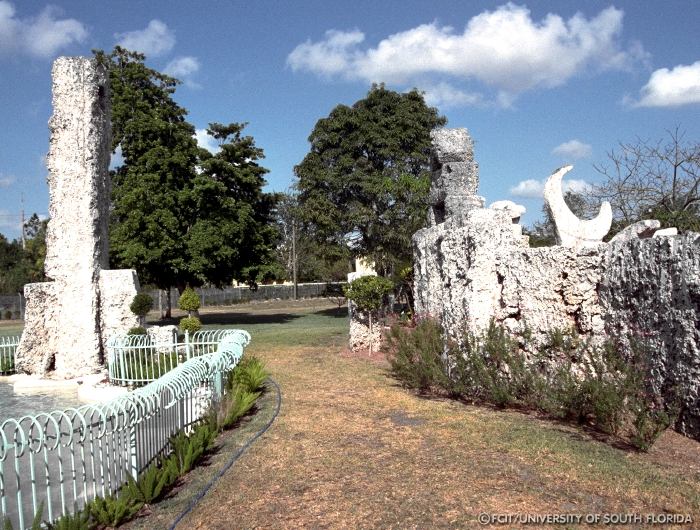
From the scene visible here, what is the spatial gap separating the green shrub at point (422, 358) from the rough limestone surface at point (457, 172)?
319 cm

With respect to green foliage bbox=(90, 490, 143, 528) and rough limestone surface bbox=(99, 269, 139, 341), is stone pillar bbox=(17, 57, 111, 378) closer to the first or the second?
rough limestone surface bbox=(99, 269, 139, 341)

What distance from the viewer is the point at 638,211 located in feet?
48.9

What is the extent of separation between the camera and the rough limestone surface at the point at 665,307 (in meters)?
5.91

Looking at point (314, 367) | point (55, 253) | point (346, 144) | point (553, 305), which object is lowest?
point (314, 367)

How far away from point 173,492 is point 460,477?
9.00 feet

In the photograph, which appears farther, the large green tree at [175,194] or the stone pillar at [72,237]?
the large green tree at [175,194]

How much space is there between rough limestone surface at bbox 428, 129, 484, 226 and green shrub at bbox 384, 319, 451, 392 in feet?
10.5

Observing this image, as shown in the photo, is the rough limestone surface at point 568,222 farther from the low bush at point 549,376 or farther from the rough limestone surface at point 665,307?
the rough limestone surface at point 665,307

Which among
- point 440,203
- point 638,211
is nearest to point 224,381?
point 440,203

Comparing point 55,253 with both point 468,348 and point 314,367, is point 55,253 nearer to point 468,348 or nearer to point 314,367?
point 314,367

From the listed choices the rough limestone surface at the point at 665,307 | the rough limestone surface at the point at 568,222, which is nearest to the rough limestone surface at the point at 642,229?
the rough limestone surface at the point at 568,222

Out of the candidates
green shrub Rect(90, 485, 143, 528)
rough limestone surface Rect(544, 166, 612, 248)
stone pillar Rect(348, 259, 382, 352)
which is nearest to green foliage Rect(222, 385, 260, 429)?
green shrub Rect(90, 485, 143, 528)

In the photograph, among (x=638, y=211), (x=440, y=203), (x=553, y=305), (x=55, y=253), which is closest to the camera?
(x=553, y=305)

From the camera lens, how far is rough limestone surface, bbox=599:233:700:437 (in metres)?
5.91
